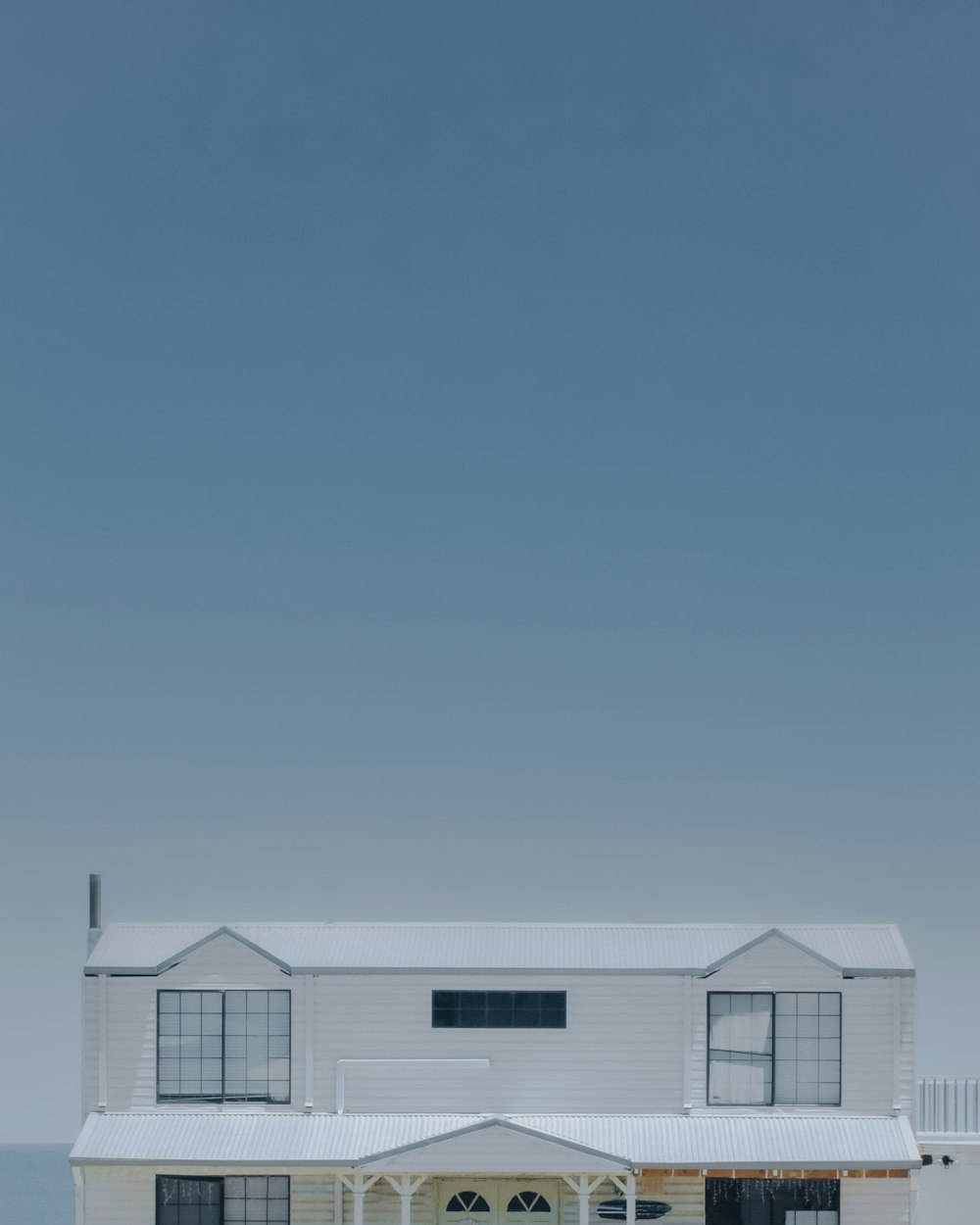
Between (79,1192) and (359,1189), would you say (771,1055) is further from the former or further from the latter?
(79,1192)

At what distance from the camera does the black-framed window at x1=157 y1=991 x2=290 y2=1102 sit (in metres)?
35.3

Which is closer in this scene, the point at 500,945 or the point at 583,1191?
the point at 583,1191

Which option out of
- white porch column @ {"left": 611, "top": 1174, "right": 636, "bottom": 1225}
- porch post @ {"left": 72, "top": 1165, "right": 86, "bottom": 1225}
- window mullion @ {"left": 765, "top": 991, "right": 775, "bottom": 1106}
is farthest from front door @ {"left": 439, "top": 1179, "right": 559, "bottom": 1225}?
porch post @ {"left": 72, "top": 1165, "right": 86, "bottom": 1225}

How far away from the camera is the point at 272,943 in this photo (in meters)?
35.8

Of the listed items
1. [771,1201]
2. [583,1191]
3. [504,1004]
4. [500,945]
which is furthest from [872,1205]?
[500,945]

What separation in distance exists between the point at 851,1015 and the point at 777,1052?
135cm

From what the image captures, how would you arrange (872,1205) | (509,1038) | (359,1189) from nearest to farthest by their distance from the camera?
(359,1189) < (872,1205) < (509,1038)

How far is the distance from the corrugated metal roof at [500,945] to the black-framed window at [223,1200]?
3.45 m

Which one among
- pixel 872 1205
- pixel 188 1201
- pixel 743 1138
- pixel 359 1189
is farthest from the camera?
pixel 188 1201

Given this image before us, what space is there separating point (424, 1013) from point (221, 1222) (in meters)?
4.68

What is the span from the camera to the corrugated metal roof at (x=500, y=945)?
116ft

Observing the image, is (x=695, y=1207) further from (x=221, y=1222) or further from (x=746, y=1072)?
(x=221, y=1222)

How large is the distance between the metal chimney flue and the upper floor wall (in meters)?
1.05

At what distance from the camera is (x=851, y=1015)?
3522 cm
